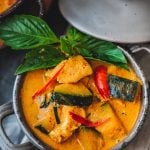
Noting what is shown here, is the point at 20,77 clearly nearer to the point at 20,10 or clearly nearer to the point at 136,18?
the point at 20,10

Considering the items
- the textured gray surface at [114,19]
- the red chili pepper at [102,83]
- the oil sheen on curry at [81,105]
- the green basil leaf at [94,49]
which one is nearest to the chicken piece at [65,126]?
the oil sheen on curry at [81,105]

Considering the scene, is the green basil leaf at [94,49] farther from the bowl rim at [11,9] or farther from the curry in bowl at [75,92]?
the bowl rim at [11,9]

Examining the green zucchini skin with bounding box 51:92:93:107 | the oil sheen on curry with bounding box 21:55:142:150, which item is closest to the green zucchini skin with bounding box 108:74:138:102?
the oil sheen on curry with bounding box 21:55:142:150

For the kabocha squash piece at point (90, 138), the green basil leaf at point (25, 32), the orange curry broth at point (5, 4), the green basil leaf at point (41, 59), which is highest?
the orange curry broth at point (5, 4)

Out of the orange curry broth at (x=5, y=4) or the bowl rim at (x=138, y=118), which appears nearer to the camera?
the bowl rim at (x=138, y=118)

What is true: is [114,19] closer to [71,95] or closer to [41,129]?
[71,95]

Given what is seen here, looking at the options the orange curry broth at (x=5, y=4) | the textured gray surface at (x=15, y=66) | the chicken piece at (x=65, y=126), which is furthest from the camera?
the textured gray surface at (x=15, y=66)

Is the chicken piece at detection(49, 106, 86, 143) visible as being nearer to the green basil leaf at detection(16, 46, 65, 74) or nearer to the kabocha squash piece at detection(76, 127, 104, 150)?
the kabocha squash piece at detection(76, 127, 104, 150)
